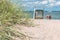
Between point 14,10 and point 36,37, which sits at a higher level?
point 14,10

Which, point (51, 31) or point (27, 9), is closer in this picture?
point (51, 31)

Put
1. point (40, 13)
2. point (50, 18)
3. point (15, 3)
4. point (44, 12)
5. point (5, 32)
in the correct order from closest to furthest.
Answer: point (5, 32) → point (15, 3) → point (44, 12) → point (40, 13) → point (50, 18)

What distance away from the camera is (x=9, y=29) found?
85.0 inches

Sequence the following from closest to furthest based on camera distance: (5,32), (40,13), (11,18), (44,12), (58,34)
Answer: (5,32) → (58,34) → (11,18) → (44,12) → (40,13)

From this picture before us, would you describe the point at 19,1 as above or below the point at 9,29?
above

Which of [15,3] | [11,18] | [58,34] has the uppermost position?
[15,3]

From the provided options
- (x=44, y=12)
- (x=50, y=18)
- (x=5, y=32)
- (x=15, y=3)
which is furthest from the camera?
(x=50, y=18)

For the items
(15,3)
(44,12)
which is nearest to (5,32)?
(15,3)

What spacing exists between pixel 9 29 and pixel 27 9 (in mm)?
772

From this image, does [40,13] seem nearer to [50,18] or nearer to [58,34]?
[50,18]

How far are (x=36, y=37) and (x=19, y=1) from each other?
0.82 metres

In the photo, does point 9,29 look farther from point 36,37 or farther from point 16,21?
point 16,21

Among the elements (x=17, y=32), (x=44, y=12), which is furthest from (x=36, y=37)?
(x=44, y=12)

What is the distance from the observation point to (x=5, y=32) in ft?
6.79
